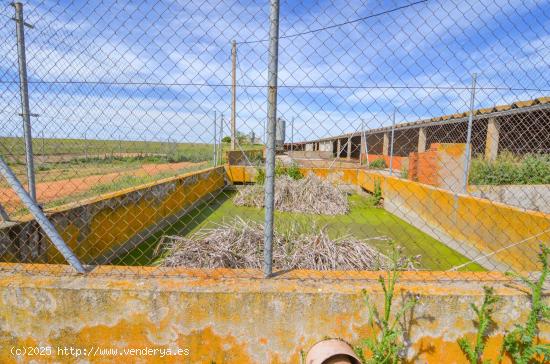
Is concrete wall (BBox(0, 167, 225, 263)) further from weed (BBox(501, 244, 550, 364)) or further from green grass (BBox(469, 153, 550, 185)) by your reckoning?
green grass (BBox(469, 153, 550, 185))

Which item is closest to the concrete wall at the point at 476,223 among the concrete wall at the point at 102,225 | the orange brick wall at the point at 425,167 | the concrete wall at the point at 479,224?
the concrete wall at the point at 479,224

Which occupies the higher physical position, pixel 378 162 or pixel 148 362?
pixel 378 162

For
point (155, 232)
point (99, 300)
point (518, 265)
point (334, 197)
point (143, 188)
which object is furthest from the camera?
point (334, 197)

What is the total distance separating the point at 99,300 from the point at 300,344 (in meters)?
1.12

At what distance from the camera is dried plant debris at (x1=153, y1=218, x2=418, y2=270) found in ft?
11.6

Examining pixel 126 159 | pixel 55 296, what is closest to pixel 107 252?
pixel 55 296

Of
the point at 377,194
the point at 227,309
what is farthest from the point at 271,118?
the point at 377,194

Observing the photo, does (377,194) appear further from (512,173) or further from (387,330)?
(387,330)

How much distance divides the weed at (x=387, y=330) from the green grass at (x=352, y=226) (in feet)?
8.17

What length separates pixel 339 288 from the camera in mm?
1809

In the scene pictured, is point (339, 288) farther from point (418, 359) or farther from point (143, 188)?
point (143, 188)

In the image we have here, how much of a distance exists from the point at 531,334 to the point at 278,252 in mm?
2394

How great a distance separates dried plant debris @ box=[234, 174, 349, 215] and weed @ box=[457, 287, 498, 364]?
5.57m

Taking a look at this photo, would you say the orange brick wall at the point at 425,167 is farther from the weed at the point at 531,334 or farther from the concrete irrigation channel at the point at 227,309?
the weed at the point at 531,334
